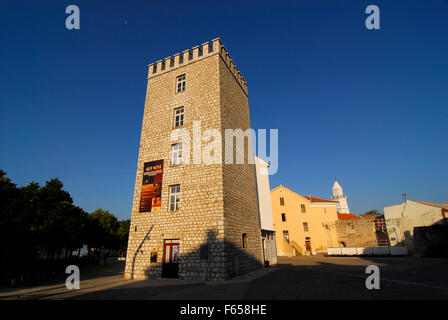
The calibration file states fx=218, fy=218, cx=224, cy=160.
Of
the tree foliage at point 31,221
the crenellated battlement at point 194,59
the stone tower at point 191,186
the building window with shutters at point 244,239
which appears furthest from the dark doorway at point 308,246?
the tree foliage at point 31,221

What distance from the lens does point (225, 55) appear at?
16.4 m

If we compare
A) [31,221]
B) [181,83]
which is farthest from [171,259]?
[31,221]

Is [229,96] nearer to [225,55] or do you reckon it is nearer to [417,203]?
[225,55]

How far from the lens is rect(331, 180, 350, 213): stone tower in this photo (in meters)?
81.8

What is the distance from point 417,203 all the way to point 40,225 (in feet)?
130

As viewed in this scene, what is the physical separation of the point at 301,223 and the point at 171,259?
87.2 feet

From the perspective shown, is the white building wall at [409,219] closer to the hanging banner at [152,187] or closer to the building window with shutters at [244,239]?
the building window with shutters at [244,239]

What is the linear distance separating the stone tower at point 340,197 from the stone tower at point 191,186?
78332 mm

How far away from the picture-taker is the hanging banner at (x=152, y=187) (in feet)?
44.2

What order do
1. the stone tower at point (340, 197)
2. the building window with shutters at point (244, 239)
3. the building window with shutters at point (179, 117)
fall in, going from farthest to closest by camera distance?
the stone tower at point (340, 197) → the building window with shutters at point (179, 117) → the building window with shutters at point (244, 239)

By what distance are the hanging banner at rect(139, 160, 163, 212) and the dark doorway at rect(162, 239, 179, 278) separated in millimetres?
2234

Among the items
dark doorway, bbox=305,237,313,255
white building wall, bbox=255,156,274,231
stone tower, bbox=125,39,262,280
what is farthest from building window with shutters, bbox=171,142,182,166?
dark doorway, bbox=305,237,313,255

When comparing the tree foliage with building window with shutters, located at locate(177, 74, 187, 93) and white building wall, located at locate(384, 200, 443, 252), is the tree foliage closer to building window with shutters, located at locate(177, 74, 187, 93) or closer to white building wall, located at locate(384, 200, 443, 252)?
building window with shutters, located at locate(177, 74, 187, 93)

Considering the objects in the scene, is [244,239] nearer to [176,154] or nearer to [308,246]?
[176,154]
